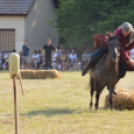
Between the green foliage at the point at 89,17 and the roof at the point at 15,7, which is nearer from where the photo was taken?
the green foliage at the point at 89,17

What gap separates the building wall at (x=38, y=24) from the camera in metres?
25.8

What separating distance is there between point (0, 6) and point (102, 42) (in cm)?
1883

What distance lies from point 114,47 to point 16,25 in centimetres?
1924

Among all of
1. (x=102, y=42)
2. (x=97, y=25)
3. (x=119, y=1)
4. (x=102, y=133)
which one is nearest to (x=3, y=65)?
(x=97, y=25)

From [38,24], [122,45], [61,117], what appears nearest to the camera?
[61,117]

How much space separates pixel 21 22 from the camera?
25000mm

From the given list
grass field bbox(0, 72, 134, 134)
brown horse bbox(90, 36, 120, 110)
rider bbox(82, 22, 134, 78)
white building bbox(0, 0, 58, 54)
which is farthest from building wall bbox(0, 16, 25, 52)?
brown horse bbox(90, 36, 120, 110)

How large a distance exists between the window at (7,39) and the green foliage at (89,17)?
3455 mm

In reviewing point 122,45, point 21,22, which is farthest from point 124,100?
point 21,22

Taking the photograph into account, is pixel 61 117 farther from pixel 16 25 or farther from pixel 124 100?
pixel 16 25

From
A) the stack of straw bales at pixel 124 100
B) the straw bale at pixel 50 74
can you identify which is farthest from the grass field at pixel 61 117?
the straw bale at pixel 50 74

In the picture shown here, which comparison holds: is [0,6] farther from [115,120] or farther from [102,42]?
[115,120]

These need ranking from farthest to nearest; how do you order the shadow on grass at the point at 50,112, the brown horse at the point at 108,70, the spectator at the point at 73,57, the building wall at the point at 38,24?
the building wall at the point at 38,24 → the spectator at the point at 73,57 → the brown horse at the point at 108,70 → the shadow on grass at the point at 50,112

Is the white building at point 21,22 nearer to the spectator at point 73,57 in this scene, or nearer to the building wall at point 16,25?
the building wall at point 16,25
